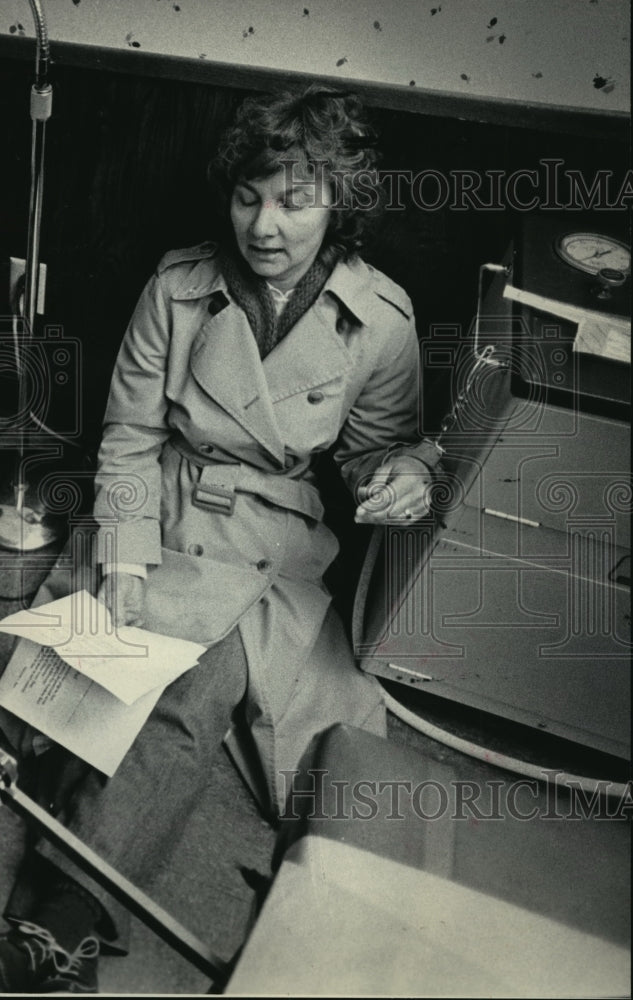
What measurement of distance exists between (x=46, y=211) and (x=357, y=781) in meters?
1.01

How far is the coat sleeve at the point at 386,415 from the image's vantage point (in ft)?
4.06

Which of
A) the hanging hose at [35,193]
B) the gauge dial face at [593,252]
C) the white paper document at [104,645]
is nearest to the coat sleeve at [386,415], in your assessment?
the gauge dial face at [593,252]

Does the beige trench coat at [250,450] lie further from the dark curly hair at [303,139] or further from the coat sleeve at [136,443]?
the dark curly hair at [303,139]

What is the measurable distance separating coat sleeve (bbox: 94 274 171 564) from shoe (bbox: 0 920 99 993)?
18.2 inches

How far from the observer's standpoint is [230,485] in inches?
49.1

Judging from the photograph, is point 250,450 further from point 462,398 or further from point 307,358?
point 462,398

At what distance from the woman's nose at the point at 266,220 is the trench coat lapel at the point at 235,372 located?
14 centimetres

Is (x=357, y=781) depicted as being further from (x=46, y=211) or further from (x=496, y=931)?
(x=46, y=211)

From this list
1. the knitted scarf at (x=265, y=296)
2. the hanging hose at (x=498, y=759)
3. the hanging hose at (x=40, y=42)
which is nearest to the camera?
the hanging hose at (x=40, y=42)

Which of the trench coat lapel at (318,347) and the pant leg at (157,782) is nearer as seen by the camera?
the pant leg at (157,782)

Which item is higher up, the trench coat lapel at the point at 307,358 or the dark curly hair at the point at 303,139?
the dark curly hair at the point at 303,139

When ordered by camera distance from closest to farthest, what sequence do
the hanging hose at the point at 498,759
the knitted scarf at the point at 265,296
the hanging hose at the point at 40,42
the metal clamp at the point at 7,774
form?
the metal clamp at the point at 7,774 < the hanging hose at the point at 40,42 < the knitted scarf at the point at 265,296 < the hanging hose at the point at 498,759

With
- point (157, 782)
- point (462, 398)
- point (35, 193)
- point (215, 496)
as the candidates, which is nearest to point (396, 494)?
point (462, 398)

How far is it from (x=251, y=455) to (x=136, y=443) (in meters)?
0.17
